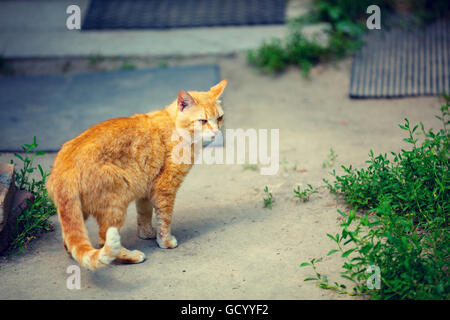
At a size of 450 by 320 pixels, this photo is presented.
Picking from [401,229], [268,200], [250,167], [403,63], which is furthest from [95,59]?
[401,229]

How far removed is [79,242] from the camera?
2920mm

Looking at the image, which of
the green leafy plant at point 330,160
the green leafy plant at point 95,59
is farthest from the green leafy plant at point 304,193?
the green leafy plant at point 95,59

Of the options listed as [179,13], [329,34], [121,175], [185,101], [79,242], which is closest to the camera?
[79,242]

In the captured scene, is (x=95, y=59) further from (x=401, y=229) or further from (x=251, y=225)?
(x=401, y=229)

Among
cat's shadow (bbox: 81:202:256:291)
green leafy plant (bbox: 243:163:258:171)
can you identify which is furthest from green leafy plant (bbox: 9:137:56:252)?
green leafy plant (bbox: 243:163:258:171)

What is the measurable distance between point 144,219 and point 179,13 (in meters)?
4.55

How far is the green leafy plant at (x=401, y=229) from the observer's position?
278 cm

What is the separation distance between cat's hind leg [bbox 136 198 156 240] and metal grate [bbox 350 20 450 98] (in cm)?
317

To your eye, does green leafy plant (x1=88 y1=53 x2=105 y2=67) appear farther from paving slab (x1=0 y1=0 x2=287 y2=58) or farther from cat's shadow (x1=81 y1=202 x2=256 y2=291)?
cat's shadow (x1=81 y1=202 x2=256 y2=291)

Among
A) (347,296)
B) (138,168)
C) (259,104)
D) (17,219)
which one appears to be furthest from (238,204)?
(259,104)

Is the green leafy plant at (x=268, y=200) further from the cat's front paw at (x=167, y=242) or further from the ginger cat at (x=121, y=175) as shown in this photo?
the cat's front paw at (x=167, y=242)

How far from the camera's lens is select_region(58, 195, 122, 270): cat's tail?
2754 mm

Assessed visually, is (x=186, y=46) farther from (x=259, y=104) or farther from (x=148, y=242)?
(x=148, y=242)

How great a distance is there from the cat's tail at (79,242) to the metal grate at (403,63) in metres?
3.83
